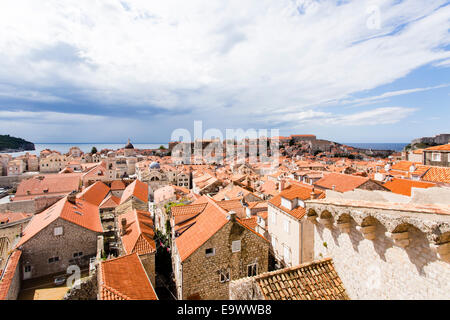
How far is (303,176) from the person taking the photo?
3566cm

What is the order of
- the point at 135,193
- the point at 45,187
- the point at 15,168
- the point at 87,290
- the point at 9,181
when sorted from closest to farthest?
1. the point at 87,290
2. the point at 135,193
3. the point at 45,187
4. the point at 9,181
5. the point at 15,168

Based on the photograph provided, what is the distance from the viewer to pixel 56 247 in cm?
1558

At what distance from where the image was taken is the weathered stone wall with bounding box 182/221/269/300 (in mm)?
11617

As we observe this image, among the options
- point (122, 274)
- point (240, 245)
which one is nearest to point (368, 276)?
point (240, 245)

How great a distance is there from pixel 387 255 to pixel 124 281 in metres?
10.5

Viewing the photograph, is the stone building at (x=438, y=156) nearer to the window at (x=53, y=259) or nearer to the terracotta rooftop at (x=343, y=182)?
the terracotta rooftop at (x=343, y=182)

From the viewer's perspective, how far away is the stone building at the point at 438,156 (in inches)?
786

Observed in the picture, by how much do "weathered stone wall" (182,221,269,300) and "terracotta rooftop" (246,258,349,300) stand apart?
7.71 meters

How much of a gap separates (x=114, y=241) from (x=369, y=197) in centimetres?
1860

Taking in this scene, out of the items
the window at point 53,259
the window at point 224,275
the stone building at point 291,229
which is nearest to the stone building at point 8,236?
the window at point 53,259

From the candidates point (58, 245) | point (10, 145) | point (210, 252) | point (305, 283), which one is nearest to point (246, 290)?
point (305, 283)

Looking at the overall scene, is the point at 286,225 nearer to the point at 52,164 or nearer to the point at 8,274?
the point at 8,274
